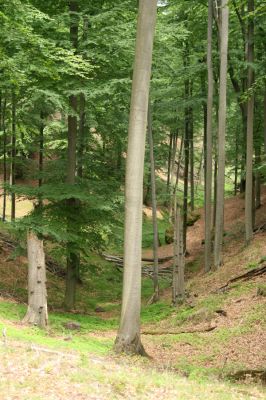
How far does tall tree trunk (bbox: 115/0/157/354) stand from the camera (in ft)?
32.4

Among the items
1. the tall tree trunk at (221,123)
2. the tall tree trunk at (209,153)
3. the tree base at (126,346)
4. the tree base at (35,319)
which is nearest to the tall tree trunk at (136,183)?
the tree base at (126,346)

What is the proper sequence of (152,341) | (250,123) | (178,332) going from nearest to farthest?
1. (152,341)
2. (178,332)
3. (250,123)

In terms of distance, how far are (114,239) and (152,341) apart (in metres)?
5.16

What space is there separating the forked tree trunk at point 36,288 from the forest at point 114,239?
0.03m

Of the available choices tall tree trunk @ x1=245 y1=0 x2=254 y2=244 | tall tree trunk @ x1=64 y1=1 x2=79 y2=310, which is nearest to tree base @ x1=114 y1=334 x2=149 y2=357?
tall tree trunk @ x1=64 y1=1 x2=79 y2=310

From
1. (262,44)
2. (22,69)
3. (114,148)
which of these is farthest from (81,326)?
(262,44)

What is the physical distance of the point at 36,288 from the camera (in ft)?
35.6

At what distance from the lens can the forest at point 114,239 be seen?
787cm

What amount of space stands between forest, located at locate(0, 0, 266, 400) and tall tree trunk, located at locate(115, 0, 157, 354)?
0.07 feet

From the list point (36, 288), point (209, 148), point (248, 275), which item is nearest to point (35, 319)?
point (36, 288)

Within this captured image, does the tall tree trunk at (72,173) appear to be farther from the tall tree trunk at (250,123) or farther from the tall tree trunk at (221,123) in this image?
the tall tree trunk at (250,123)

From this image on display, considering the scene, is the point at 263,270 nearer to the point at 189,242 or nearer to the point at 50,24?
the point at 50,24

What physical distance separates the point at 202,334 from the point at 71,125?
809cm

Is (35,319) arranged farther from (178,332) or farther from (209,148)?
(209,148)
